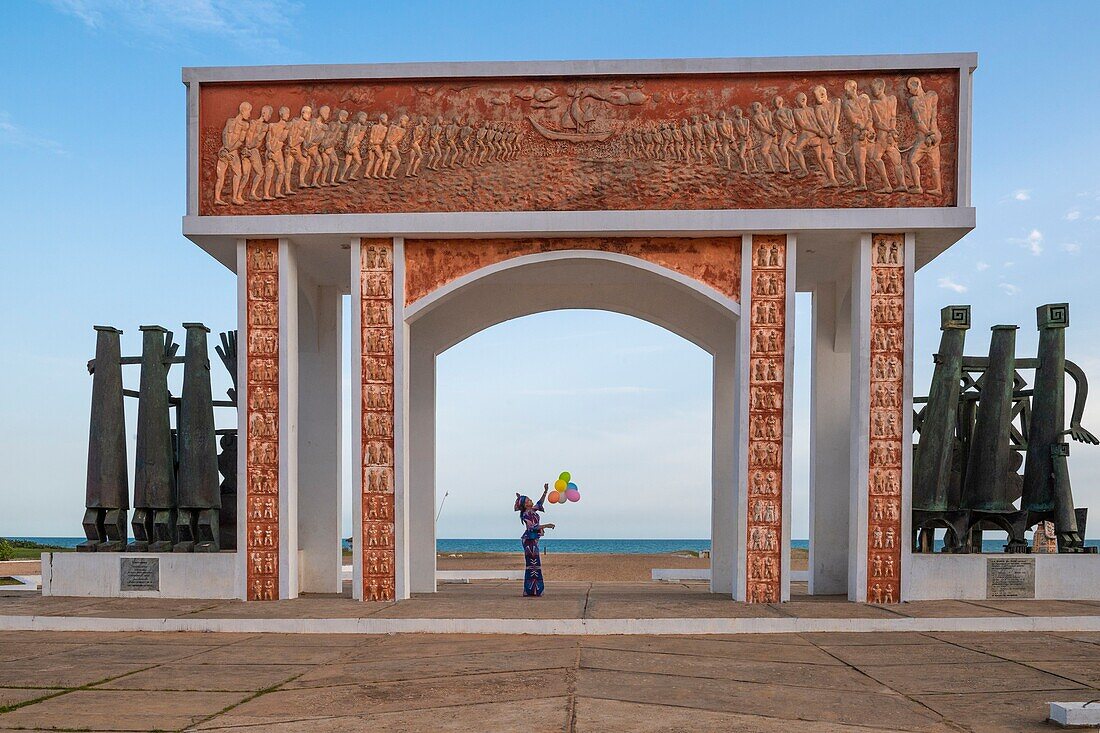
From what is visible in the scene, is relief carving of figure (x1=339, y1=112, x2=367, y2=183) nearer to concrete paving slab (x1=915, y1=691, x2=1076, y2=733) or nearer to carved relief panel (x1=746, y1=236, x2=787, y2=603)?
carved relief panel (x1=746, y1=236, x2=787, y2=603)

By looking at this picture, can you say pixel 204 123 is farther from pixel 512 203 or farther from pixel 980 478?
pixel 980 478

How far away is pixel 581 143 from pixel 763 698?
803 cm

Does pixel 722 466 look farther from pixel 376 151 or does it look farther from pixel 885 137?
pixel 376 151

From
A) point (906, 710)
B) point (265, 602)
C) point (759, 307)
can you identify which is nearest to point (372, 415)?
point (265, 602)

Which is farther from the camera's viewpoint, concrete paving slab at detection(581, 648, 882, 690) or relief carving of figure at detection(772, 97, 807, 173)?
relief carving of figure at detection(772, 97, 807, 173)

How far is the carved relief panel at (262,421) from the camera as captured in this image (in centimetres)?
1398

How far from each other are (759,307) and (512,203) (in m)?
3.47

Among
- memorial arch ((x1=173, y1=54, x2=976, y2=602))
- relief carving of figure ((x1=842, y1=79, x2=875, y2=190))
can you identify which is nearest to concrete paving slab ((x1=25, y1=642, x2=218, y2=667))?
memorial arch ((x1=173, y1=54, x2=976, y2=602))

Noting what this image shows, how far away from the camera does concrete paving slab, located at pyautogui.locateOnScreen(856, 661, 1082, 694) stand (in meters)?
8.39

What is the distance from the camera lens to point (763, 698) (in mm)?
8023

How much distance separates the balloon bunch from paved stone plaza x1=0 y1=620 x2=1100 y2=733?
12.9 ft

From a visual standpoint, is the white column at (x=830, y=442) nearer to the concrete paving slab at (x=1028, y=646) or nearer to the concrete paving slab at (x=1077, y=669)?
the concrete paving slab at (x=1028, y=646)

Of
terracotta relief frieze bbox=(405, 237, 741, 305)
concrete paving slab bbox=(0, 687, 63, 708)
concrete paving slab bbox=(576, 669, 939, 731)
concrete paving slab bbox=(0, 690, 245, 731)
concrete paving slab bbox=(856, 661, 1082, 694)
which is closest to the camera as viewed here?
concrete paving slab bbox=(0, 690, 245, 731)

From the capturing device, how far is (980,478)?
14.8 meters
